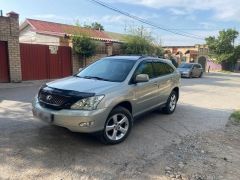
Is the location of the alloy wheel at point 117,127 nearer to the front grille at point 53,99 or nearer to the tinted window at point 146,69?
the front grille at point 53,99

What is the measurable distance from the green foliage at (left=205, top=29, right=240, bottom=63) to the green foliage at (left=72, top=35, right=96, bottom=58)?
33049 mm

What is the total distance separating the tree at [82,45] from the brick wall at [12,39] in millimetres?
4367

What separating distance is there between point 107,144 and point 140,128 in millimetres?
1419

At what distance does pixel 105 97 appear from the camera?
14.7 ft

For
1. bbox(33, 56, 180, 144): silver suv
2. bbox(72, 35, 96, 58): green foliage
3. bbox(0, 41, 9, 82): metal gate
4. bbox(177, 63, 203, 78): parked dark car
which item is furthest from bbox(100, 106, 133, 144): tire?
bbox(177, 63, 203, 78): parked dark car

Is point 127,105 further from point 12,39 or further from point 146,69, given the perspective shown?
point 12,39

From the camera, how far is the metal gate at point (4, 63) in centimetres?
1371

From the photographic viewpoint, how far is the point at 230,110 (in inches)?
343

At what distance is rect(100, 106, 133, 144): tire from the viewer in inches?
184

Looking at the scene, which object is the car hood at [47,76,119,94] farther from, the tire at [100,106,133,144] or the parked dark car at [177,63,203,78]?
the parked dark car at [177,63,203,78]

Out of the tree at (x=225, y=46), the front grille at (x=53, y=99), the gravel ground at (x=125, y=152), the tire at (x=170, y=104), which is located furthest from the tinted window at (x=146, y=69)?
the tree at (x=225, y=46)

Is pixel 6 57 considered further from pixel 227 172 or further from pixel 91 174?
pixel 227 172

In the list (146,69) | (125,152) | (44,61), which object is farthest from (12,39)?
(125,152)

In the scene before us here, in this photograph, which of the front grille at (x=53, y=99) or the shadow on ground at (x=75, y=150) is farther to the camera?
the front grille at (x=53, y=99)
